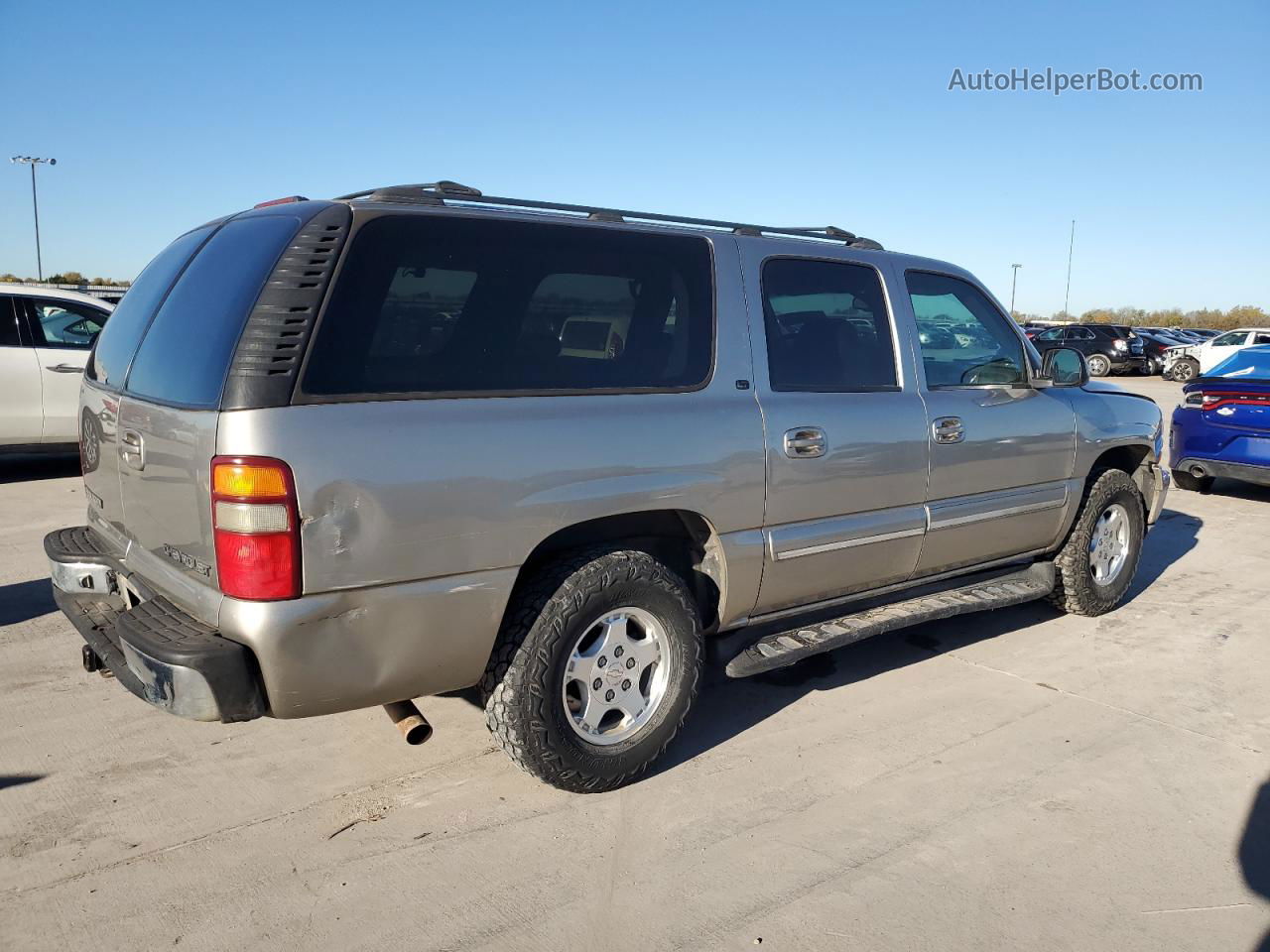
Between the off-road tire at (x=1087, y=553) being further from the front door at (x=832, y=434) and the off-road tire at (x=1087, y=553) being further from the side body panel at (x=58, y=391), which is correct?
the side body panel at (x=58, y=391)

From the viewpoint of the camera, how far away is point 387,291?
2904mm

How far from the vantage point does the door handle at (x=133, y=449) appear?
3058mm

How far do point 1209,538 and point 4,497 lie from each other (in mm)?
A: 9402

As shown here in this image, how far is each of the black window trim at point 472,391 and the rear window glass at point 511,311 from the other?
1 centimetres

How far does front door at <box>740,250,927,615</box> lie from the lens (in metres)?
3.77

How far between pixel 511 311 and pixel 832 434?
1.41 meters

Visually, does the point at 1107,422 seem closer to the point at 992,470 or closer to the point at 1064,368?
the point at 1064,368

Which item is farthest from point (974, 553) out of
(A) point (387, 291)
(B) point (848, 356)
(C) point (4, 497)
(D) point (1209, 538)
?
(C) point (4, 497)

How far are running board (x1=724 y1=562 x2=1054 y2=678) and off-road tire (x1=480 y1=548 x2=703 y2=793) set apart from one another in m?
0.47

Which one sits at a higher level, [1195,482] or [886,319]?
[886,319]

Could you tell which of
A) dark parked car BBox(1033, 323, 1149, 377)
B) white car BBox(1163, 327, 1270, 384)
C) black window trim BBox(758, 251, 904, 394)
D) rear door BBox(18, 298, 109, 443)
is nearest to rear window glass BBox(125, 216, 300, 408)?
black window trim BBox(758, 251, 904, 394)

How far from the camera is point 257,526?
8.61 feet

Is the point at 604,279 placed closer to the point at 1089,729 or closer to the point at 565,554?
the point at 565,554

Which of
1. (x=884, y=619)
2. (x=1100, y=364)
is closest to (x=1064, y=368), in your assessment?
(x=884, y=619)
